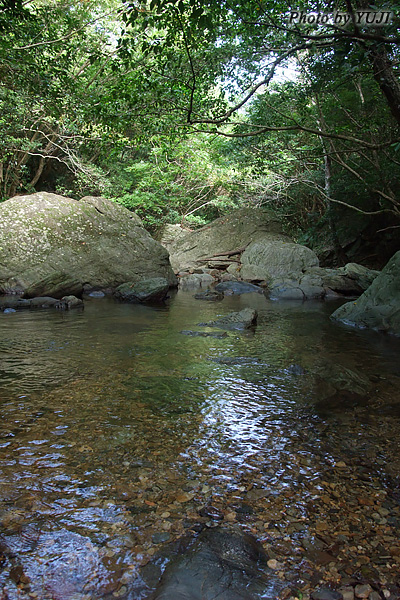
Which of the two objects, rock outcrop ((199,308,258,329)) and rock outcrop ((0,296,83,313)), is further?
rock outcrop ((0,296,83,313))

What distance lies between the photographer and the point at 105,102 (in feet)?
23.3

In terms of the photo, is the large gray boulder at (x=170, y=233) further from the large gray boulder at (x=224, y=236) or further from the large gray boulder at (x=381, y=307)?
the large gray boulder at (x=381, y=307)

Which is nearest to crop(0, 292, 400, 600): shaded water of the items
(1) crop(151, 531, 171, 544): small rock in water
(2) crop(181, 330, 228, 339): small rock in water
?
(1) crop(151, 531, 171, 544): small rock in water

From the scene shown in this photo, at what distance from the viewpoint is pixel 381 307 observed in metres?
9.16

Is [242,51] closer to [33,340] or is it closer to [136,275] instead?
[33,340]

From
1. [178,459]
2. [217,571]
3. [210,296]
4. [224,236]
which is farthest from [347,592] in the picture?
[224,236]

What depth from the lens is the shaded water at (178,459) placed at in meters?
2.12

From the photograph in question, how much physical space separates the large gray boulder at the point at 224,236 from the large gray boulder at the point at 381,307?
1275 cm

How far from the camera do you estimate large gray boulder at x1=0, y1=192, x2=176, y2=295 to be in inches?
536

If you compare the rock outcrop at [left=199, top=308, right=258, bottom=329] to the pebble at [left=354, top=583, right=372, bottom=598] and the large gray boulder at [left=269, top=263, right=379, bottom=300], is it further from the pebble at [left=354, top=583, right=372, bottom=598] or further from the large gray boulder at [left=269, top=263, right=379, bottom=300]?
the pebble at [left=354, top=583, right=372, bottom=598]

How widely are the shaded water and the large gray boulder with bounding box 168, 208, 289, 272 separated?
16442mm

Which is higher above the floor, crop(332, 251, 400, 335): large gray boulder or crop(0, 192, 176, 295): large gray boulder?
crop(0, 192, 176, 295): large gray boulder

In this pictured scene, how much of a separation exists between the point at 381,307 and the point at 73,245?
10522mm

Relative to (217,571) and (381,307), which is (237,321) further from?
(217,571)
